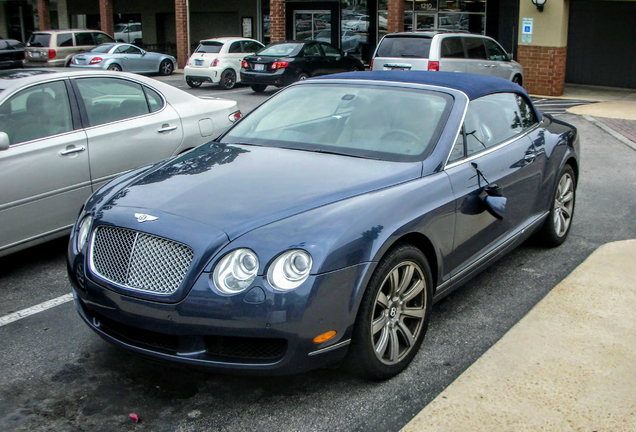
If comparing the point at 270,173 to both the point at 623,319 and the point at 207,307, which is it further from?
the point at 623,319

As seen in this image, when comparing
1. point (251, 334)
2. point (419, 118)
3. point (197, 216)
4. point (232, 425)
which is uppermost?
point (419, 118)

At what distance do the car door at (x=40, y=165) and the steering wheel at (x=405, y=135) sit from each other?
265cm

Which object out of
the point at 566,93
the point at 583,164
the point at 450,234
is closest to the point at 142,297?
the point at 450,234

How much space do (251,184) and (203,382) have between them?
1101mm

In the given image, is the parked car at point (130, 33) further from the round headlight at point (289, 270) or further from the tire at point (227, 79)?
the round headlight at point (289, 270)

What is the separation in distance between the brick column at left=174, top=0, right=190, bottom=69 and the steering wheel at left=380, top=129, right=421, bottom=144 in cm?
2484

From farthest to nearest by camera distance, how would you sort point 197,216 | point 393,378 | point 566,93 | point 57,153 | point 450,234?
1. point 566,93
2. point 57,153
3. point 450,234
4. point 393,378
5. point 197,216

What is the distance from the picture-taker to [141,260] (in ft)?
11.7

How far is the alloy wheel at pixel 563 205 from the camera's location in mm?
6000

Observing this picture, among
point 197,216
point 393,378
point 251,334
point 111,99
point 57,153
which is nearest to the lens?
point 251,334

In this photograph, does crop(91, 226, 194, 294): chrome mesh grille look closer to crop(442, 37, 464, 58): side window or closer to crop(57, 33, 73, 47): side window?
crop(442, 37, 464, 58): side window

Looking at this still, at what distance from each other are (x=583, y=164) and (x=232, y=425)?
7.57 meters

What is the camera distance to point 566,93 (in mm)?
19688

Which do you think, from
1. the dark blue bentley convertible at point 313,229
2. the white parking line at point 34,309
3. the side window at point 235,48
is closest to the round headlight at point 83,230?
the dark blue bentley convertible at point 313,229
